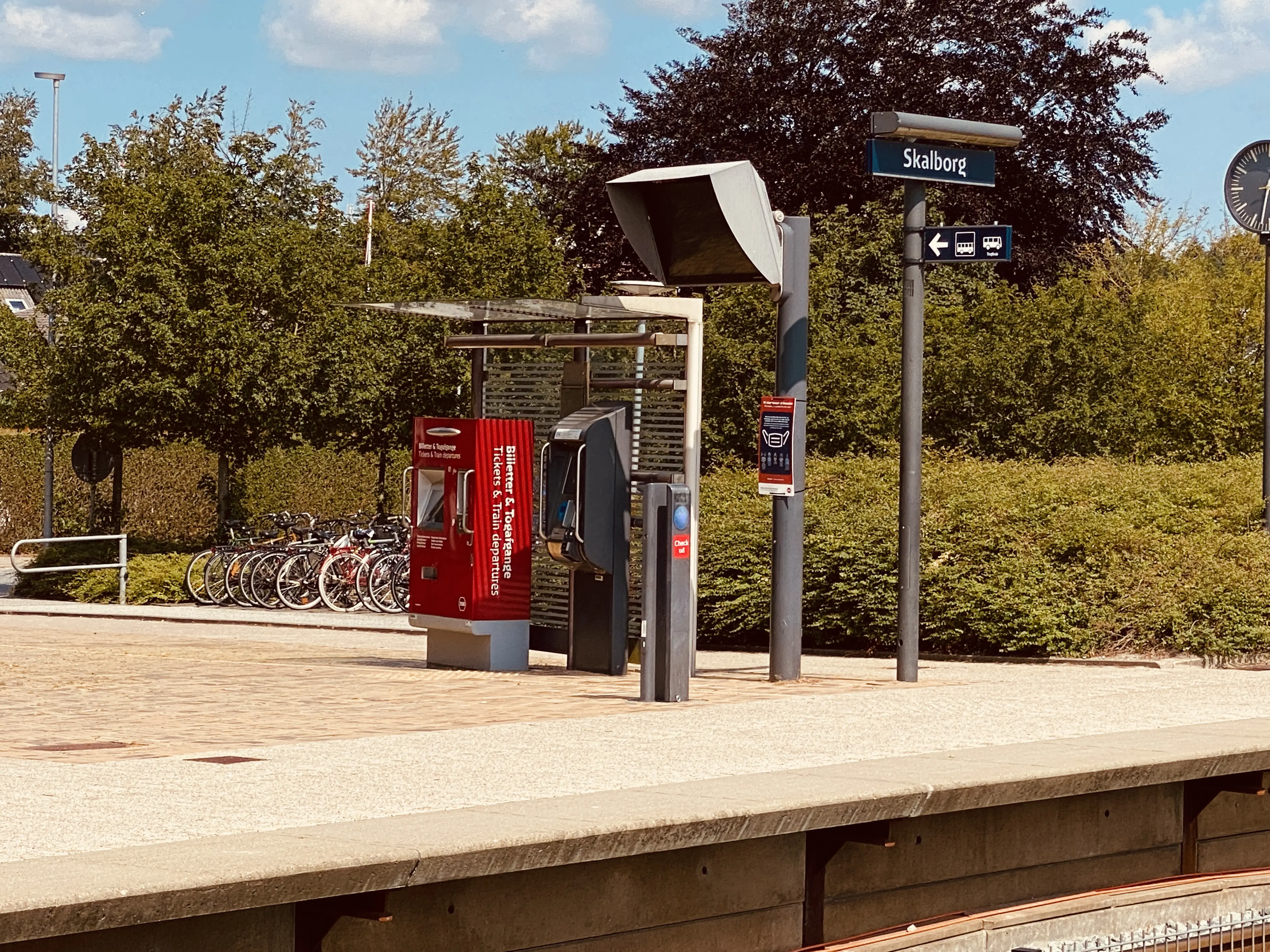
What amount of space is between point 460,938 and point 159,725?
4137 millimetres

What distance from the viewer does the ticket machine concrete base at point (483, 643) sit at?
12680mm

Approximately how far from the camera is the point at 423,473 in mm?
13031

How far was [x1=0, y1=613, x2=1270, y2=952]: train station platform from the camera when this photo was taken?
534 centimetres

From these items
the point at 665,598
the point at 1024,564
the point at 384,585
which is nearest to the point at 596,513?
the point at 665,598

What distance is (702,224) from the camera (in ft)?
38.8

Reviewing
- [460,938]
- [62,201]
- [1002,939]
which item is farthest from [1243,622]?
[62,201]

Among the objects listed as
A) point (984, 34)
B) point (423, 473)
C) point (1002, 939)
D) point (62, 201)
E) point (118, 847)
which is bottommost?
point (1002, 939)

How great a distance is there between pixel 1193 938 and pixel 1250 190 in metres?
8.93

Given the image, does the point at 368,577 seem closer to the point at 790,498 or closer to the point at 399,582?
the point at 399,582


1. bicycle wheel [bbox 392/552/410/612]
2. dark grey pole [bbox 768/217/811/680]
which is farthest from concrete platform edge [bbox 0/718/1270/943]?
bicycle wheel [bbox 392/552/410/612]

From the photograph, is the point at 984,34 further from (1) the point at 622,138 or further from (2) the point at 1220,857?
(2) the point at 1220,857

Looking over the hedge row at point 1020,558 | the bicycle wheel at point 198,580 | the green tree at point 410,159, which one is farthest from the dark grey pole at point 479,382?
the green tree at point 410,159

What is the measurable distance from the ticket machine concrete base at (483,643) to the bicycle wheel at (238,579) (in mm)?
10886

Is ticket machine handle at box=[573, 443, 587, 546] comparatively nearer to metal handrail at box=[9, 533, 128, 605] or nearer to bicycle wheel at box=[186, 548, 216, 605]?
→ metal handrail at box=[9, 533, 128, 605]
